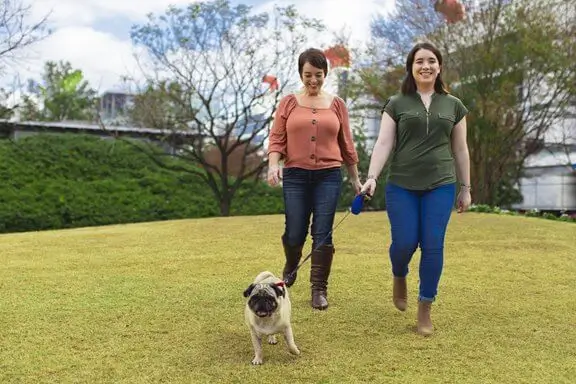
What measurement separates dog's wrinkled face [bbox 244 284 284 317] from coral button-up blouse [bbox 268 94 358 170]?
145 cm

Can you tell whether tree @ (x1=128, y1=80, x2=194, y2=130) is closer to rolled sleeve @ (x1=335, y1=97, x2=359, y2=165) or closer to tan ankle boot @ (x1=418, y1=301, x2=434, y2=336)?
rolled sleeve @ (x1=335, y1=97, x2=359, y2=165)

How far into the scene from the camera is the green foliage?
17828mm

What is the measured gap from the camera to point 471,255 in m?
8.05

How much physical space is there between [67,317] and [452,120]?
317 centimetres

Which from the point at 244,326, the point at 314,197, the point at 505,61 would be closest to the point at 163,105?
the point at 505,61

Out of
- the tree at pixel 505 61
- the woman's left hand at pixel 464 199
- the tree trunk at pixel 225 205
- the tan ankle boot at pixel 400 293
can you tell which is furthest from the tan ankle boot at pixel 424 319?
the tree trunk at pixel 225 205

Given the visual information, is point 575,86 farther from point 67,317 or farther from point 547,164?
point 547,164

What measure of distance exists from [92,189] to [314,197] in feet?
51.8

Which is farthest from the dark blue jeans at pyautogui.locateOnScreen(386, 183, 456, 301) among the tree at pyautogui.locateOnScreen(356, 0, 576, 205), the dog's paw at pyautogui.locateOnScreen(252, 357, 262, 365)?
the tree at pyautogui.locateOnScreen(356, 0, 576, 205)

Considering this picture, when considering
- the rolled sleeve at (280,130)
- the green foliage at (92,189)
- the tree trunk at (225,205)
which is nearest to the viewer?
the rolled sleeve at (280,130)

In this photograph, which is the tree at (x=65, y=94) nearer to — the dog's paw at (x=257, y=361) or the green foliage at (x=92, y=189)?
the green foliage at (x=92, y=189)

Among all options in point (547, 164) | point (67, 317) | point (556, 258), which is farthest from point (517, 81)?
point (547, 164)

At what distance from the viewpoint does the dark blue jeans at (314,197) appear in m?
4.81

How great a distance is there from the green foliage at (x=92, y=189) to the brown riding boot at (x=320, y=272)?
1422 cm
